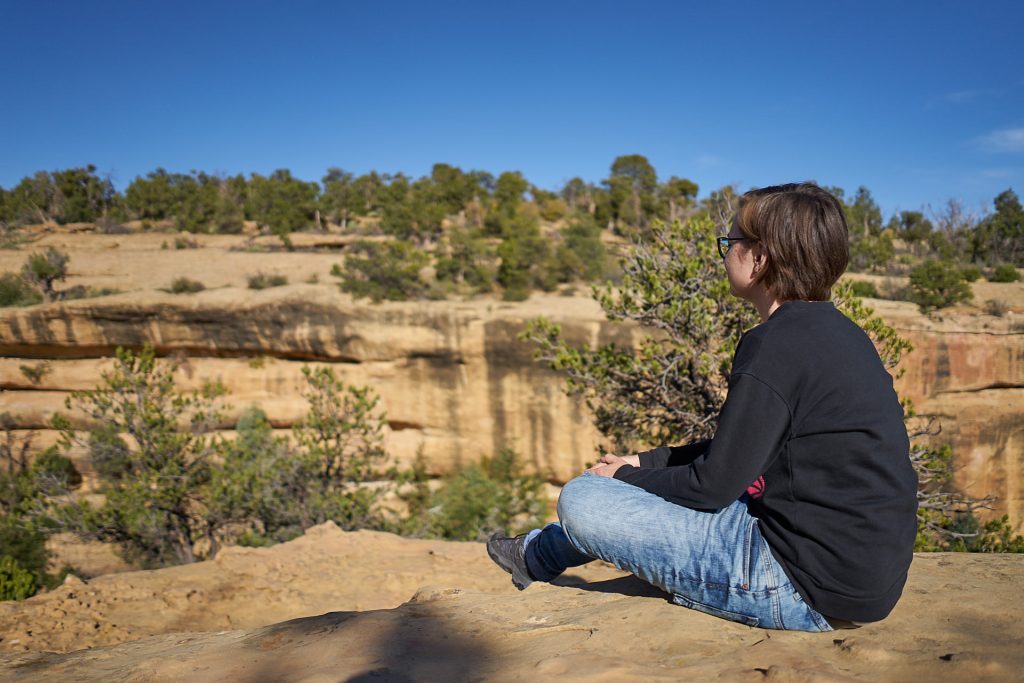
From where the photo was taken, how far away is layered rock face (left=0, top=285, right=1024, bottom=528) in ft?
44.3

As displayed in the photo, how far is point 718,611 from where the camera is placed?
6.53ft

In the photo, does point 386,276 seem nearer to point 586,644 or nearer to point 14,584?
point 14,584

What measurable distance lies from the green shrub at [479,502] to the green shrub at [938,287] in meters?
9.19

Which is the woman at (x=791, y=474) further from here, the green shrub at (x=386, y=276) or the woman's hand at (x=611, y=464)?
the green shrub at (x=386, y=276)

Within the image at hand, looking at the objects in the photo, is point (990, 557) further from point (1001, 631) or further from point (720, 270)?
point (720, 270)

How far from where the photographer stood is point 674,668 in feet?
5.75

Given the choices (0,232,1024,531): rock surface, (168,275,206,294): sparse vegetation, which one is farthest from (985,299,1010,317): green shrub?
(168,275,206,294): sparse vegetation


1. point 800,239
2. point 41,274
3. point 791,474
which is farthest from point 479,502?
point 41,274

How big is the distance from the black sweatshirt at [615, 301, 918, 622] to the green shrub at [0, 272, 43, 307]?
18818 mm

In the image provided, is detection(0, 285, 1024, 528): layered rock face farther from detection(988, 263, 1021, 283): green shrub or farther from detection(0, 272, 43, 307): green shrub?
detection(988, 263, 1021, 283): green shrub

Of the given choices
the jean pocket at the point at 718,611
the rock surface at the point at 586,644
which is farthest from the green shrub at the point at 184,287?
the jean pocket at the point at 718,611

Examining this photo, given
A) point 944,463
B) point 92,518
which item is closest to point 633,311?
point 944,463

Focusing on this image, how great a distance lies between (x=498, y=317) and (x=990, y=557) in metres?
11.0

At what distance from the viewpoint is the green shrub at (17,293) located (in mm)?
15812
